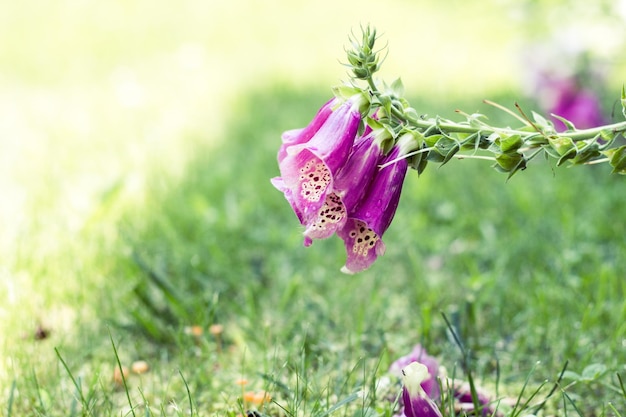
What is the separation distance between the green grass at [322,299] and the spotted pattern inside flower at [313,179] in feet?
1.23

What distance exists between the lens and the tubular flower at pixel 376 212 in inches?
44.8

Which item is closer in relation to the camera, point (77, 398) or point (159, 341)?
point (77, 398)

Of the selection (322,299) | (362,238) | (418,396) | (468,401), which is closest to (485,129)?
(362,238)

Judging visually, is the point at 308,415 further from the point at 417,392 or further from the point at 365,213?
the point at 365,213

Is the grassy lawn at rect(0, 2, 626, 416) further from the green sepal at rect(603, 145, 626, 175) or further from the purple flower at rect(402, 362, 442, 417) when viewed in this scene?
the green sepal at rect(603, 145, 626, 175)

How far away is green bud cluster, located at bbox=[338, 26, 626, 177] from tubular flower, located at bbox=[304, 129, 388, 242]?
3 centimetres

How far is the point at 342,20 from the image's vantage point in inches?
231

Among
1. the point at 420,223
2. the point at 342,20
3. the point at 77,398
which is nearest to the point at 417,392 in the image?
the point at 77,398

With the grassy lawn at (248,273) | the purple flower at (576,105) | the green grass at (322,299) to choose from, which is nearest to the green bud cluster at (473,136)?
the green grass at (322,299)

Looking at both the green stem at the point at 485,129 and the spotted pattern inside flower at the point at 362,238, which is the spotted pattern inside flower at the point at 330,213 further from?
the green stem at the point at 485,129

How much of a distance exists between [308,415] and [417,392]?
0.96 ft

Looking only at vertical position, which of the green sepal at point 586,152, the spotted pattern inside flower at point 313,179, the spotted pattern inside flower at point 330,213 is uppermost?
the green sepal at point 586,152

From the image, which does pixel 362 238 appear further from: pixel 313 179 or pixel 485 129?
pixel 485 129

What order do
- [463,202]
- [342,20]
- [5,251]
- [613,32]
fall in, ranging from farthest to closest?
[342,20] → [613,32] → [463,202] → [5,251]
